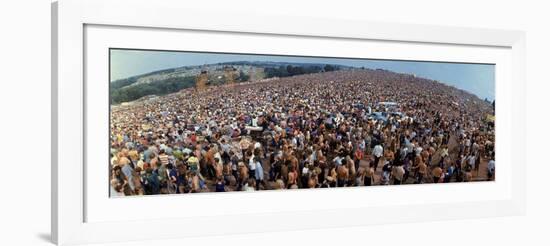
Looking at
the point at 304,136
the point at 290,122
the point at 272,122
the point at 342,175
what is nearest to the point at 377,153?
the point at 342,175

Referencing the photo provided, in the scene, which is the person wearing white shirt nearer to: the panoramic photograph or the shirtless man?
the panoramic photograph

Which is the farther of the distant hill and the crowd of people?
the crowd of people

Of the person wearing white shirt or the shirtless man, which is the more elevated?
the person wearing white shirt

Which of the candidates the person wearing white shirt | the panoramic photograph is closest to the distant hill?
the panoramic photograph

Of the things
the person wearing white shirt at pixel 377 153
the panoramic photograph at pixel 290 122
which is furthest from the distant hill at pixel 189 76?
the person wearing white shirt at pixel 377 153

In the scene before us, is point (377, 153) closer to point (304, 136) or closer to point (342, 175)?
point (342, 175)

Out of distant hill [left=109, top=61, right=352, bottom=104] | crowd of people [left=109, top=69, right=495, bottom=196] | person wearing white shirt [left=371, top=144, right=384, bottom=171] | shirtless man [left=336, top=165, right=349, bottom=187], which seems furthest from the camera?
person wearing white shirt [left=371, top=144, right=384, bottom=171]
